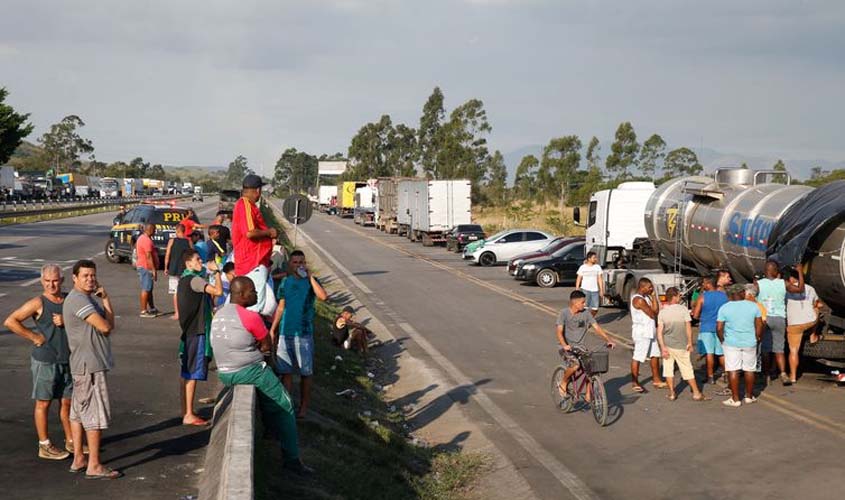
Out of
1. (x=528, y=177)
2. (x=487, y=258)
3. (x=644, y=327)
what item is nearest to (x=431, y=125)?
(x=528, y=177)

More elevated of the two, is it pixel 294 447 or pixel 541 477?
pixel 294 447

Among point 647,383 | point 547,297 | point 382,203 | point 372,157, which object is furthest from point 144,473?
point 372,157

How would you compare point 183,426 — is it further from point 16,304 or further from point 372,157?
point 372,157

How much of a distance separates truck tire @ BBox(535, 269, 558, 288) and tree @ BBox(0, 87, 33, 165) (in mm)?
47013

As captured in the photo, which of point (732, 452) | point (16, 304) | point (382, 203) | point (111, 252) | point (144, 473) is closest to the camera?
point (144, 473)

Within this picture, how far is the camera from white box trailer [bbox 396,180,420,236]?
189 feet

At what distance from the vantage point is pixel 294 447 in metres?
8.22

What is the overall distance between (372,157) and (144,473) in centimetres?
12489

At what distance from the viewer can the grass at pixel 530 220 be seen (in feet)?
181

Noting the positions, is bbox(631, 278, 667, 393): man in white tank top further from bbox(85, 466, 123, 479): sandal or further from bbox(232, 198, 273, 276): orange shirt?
bbox(85, 466, 123, 479): sandal

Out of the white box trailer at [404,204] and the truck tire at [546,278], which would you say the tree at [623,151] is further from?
the truck tire at [546,278]

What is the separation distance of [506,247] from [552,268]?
860 cm

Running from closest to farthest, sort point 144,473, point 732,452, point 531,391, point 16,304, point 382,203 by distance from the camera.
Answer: point 144,473
point 732,452
point 531,391
point 16,304
point 382,203

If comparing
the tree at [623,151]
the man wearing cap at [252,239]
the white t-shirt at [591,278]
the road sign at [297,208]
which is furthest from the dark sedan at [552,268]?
the tree at [623,151]
